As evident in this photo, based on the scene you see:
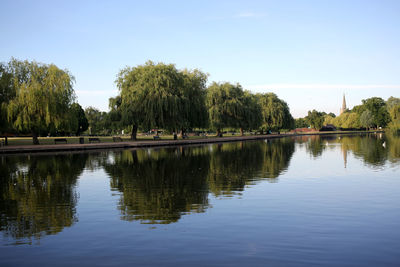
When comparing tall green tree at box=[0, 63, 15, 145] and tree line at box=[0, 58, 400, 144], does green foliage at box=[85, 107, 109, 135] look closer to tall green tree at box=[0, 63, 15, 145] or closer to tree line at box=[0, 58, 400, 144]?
tree line at box=[0, 58, 400, 144]

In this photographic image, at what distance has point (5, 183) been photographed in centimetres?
1750

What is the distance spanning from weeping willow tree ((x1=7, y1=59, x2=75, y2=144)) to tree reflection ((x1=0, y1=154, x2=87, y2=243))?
25867 mm

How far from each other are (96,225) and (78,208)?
7.86 feet

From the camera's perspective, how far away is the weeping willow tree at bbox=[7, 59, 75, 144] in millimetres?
44156

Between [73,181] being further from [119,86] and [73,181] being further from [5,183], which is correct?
[119,86]

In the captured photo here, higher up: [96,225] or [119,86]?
[119,86]

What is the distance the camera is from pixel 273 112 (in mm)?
95562

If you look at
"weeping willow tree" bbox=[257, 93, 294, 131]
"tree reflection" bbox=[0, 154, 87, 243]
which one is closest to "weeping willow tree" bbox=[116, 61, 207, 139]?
"tree reflection" bbox=[0, 154, 87, 243]

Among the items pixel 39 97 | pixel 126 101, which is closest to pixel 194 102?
pixel 126 101

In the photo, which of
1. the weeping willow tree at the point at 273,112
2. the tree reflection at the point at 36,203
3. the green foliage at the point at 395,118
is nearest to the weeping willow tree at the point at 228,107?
the weeping willow tree at the point at 273,112

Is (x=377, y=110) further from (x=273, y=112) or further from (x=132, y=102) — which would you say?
(x=132, y=102)

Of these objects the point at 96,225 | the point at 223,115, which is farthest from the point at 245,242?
the point at 223,115

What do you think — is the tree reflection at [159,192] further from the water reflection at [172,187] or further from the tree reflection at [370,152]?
the tree reflection at [370,152]

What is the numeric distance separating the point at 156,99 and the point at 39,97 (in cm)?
1544
